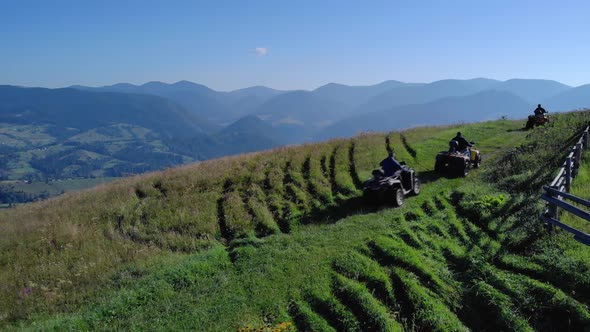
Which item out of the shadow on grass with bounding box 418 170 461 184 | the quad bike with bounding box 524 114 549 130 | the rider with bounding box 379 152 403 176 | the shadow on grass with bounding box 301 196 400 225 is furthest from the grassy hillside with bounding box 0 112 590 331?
the quad bike with bounding box 524 114 549 130

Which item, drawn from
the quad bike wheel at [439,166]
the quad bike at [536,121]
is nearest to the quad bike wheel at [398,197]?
the quad bike wheel at [439,166]

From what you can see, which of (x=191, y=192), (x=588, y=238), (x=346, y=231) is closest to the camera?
(x=588, y=238)

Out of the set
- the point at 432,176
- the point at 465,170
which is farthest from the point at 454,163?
the point at 432,176

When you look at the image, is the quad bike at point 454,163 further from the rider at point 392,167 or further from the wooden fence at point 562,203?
the rider at point 392,167

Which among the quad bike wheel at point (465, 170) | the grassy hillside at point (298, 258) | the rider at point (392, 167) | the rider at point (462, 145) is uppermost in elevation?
the rider at point (462, 145)

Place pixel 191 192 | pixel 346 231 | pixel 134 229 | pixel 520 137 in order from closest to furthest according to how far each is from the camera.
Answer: pixel 346 231 → pixel 134 229 → pixel 191 192 → pixel 520 137

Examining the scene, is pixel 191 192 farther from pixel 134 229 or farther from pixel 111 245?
pixel 111 245

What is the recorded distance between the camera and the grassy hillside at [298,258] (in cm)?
748

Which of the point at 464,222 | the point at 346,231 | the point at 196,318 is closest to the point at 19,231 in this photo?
the point at 196,318

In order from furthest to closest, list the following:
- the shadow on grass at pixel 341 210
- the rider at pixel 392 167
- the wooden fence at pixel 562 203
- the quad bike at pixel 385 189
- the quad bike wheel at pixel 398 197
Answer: the rider at pixel 392 167
the quad bike wheel at pixel 398 197
the quad bike at pixel 385 189
the shadow on grass at pixel 341 210
the wooden fence at pixel 562 203

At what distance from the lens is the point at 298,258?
32.1 feet

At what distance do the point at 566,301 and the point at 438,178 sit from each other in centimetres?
1049

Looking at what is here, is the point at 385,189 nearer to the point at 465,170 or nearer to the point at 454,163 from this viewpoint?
the point at 454,163

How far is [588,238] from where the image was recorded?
828 cm
